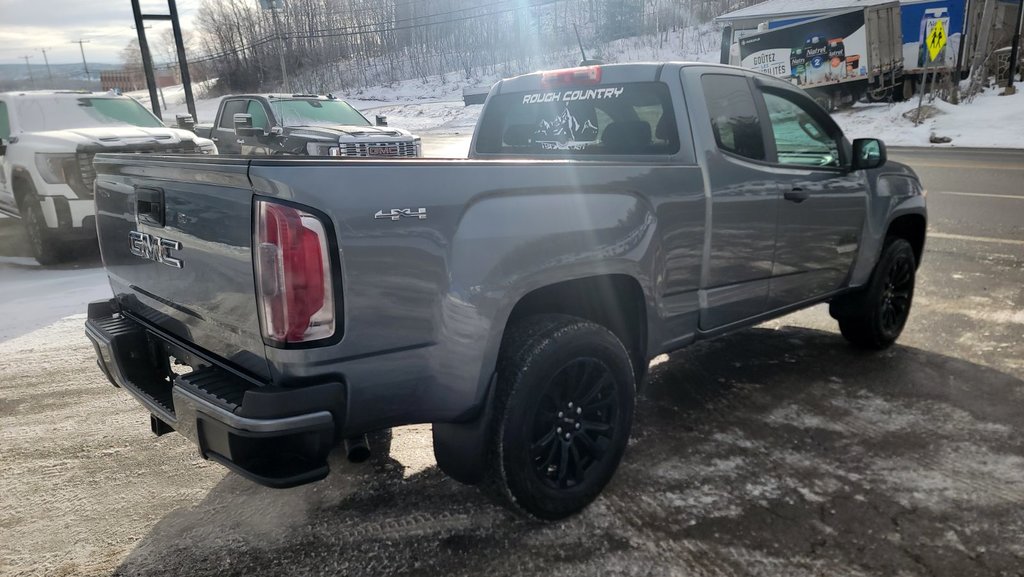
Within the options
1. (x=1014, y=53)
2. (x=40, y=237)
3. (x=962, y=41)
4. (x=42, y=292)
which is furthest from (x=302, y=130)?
(x=962, y=41)

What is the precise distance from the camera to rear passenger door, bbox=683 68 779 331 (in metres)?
3.33

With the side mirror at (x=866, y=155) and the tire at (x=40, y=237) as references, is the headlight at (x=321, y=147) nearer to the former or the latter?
the tire at (x=40, y=237)

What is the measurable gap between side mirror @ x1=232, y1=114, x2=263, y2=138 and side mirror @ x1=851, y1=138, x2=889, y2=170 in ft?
29.9

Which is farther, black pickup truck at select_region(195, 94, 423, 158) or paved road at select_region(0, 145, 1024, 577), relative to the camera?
black pickup truck at select_region(195, 94, 423, 158)

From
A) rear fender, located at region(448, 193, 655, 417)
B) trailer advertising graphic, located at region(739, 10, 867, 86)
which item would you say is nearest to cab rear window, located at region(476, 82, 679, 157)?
rear fender, located at region(448, 193, 655, 417)

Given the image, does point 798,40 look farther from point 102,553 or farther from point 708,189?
point 102,553

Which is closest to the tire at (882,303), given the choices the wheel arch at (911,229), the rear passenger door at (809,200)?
the wheel arch at (911,229)

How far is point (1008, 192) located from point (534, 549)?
37.4ft

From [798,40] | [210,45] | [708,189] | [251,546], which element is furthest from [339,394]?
[210,45]

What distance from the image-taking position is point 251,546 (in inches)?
106

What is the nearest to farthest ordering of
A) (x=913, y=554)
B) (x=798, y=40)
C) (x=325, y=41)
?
(x=913, y=554) → (x=798, y=40) → (x=325, y=41)

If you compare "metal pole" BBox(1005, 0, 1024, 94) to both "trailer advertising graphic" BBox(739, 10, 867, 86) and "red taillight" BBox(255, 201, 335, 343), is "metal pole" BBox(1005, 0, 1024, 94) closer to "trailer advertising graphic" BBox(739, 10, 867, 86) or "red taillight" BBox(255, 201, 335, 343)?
"trailer advertising graphic" BBox(739, 10, 867, 86)

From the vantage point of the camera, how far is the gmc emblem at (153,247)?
2588 mm

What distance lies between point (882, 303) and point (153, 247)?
14.6 feet
